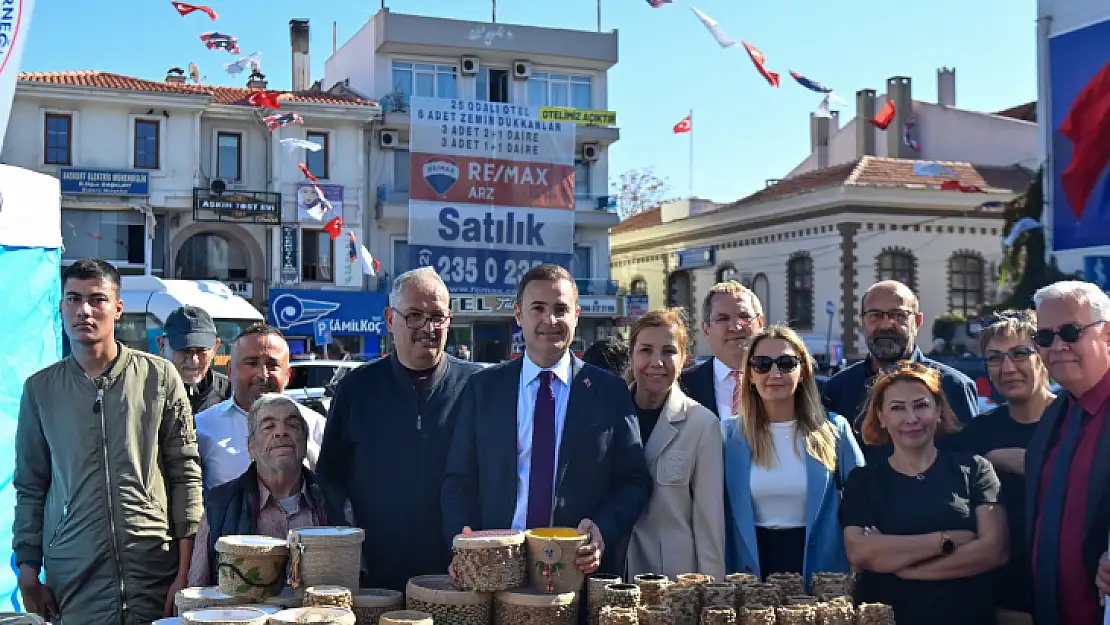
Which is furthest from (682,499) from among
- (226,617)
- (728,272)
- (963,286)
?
(728,272)

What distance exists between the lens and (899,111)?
40219 mm

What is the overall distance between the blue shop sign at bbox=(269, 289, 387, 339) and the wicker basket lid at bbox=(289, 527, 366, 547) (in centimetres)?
2649

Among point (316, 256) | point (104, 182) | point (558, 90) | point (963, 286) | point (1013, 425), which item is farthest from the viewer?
point (963, 286)

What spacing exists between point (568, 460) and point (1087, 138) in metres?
22.8

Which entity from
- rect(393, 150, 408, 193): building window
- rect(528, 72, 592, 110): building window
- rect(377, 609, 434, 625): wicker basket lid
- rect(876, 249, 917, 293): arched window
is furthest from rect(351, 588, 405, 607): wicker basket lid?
rect(876, 249, 917, 293): arched window

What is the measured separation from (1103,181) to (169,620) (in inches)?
935

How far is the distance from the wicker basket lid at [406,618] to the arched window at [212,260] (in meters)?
29.5

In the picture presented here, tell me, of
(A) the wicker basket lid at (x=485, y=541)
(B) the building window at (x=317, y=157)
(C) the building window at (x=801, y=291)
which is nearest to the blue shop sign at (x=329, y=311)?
(B) the building window at (x=317, y=157)

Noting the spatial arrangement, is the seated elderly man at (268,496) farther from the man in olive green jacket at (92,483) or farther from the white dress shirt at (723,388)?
the white dress shirt at (723,388)

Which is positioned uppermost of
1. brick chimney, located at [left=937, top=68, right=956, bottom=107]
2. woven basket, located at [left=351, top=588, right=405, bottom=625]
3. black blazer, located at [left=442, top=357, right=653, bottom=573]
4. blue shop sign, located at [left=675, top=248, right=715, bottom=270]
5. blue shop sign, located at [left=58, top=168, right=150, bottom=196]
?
brick chimney, located at [left=937, top=68, right=956, bottom=107]

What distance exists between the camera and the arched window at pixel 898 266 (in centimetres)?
3472

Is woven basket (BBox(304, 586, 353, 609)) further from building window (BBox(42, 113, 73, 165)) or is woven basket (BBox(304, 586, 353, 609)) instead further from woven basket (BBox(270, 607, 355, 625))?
building window (BBox(42, 113, 73, 165))

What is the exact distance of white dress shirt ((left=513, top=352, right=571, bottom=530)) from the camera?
3750 mm

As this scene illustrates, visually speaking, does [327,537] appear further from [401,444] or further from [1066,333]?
[1066,333]
